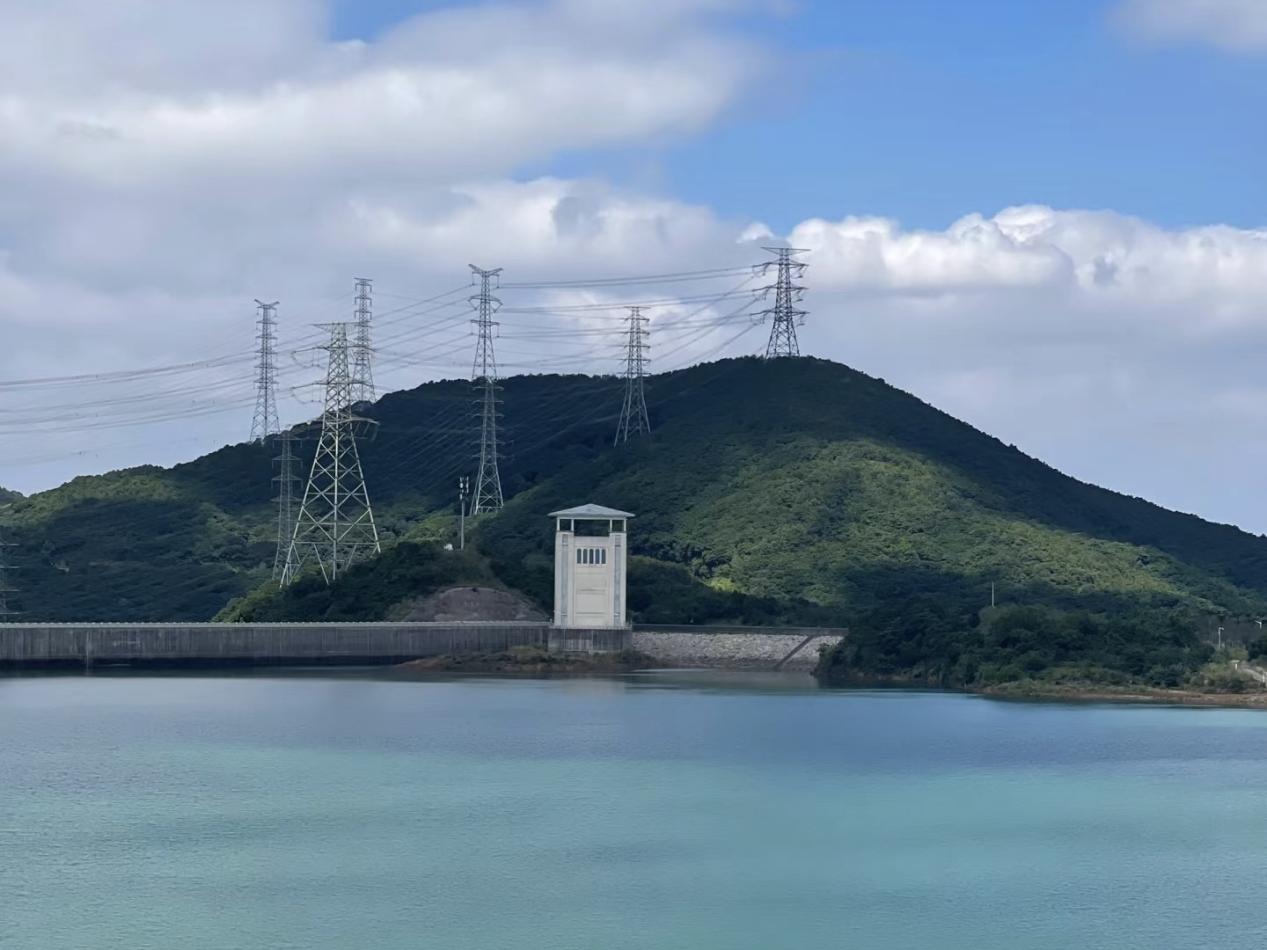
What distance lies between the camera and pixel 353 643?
93812 mm

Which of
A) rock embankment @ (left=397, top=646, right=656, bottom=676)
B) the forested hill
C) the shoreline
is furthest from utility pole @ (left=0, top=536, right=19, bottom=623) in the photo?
the shoreline

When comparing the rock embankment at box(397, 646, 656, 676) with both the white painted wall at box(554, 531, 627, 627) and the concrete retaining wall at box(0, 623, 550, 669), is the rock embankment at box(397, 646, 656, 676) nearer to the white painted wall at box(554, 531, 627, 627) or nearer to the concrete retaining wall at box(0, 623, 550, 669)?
the concrete retaining wall at box(0, 623, 550, 669)

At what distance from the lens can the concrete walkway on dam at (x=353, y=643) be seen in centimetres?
8919

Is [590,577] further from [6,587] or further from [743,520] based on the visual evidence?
[6,587]

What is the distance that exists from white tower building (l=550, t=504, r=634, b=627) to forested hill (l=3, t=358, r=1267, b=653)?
5916 millimetres

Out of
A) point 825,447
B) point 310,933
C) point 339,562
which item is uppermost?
point 825,447

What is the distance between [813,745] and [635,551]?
64.3 m

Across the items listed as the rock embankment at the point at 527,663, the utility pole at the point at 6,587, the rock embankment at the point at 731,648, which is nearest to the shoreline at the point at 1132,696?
the rock embankment at the point at 731,648

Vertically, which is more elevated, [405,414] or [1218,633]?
[405,414]

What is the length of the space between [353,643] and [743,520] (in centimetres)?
3632

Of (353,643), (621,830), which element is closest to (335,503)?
(353,643)

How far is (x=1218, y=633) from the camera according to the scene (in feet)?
293

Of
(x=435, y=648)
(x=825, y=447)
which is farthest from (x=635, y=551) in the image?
(x=435, y=648)

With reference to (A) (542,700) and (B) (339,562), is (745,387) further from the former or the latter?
(A) (542,700)
